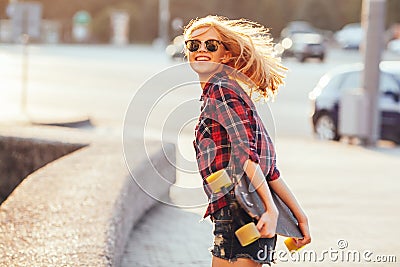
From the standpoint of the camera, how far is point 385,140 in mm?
16141

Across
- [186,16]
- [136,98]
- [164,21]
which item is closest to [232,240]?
[136,98]

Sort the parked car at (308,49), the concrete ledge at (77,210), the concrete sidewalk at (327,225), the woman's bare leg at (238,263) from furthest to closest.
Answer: the parked car at (308,49) < the concrete sidewalk at (327,225) < the concrete ledge at (77,210) < the woman's bare leg at (238,263)

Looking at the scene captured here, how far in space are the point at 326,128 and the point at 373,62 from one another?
1.80 metres

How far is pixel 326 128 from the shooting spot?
16578 mm

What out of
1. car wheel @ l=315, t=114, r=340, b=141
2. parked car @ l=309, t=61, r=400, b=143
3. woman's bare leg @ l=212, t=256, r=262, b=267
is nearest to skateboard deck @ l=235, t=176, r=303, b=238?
woman's bare leg @ l=212, t=256, r=262, b=267

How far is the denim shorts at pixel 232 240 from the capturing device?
3.23 meters

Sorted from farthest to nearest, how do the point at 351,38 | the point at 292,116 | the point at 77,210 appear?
the point at 351,38 < the point at 292,116 < the point at 77,210

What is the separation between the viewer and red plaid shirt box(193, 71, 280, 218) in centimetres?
317

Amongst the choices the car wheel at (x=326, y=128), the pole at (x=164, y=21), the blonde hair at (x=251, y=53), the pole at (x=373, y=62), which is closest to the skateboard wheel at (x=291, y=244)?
the blonde hair at (x=251, y=53)

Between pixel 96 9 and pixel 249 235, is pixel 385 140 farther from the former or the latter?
pixel 96 9

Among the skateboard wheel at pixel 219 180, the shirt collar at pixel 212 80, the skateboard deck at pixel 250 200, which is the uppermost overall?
the shirt collar at pixel 212 80

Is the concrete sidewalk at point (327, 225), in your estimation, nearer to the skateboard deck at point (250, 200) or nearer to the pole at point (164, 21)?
the skateboard deck at point (250, 200)

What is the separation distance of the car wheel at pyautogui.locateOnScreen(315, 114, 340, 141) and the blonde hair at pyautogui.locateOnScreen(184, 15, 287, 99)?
13.1m

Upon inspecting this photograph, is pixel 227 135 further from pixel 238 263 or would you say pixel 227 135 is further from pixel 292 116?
pixel 292 116
